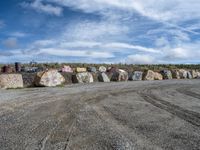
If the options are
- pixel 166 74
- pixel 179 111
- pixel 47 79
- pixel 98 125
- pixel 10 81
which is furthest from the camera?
pixel 166 74

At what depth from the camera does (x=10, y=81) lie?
20.3 metres

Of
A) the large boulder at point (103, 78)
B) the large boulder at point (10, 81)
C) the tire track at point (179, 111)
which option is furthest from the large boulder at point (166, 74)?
the tire track at point (179, 111)

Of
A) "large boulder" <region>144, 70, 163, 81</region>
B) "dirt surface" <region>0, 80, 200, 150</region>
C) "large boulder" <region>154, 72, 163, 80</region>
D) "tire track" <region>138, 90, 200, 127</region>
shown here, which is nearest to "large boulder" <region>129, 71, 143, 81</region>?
"large boulder" <region>144, 70, 163, 81</region>

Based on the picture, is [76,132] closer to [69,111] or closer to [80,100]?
[69,111]

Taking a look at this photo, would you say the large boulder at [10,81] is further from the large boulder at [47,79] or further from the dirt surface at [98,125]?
the dirt surface at [98,125]

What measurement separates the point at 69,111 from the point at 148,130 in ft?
10.3

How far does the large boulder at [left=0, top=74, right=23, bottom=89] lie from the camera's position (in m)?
19.9

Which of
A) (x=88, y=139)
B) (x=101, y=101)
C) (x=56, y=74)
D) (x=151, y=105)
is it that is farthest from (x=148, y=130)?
(x=56, y=74)

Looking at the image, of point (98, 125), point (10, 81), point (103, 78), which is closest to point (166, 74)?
point (103, 78)

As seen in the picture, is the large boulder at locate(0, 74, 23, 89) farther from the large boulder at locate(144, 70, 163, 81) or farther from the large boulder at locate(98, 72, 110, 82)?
the large boulder at locate(144, 70, 163, 81)

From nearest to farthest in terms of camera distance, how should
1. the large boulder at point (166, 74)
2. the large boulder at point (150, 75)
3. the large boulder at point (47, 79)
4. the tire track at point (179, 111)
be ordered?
the tire track at point (179, 111) < the large boulder at point (47, 79) < the large boulder at point (150, 75) < the large boulder at point (166, 74)

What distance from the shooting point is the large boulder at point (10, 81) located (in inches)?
782

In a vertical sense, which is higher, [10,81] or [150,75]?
[10,81]

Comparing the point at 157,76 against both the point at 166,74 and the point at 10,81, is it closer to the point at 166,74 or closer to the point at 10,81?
the point at 166,74
